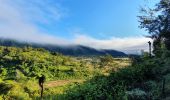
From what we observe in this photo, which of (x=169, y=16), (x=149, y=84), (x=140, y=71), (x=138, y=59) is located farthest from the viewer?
(x=169, y=16)

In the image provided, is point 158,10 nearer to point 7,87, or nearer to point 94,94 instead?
point 94,94

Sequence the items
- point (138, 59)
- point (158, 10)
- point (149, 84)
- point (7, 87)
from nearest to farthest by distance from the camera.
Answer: point (149, 84), point (138, 59), point (158, 10), point (7, 87)

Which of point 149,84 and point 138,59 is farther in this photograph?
point 138,59

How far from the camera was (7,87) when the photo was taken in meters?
105

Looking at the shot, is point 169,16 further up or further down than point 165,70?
further up

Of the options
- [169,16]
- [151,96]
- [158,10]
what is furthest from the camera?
[158,10]

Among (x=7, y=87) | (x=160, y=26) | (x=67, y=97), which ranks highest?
(x=160, y=26)

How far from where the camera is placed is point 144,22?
43.2 meters

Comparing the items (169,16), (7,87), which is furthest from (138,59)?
(7,87)

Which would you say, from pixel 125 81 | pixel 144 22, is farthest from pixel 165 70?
pixel 144 22

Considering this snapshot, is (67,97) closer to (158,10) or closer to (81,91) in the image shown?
(81,91)

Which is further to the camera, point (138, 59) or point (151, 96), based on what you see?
point (138, 59)

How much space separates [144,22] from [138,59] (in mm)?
17502

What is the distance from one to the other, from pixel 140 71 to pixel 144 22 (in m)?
24.8
